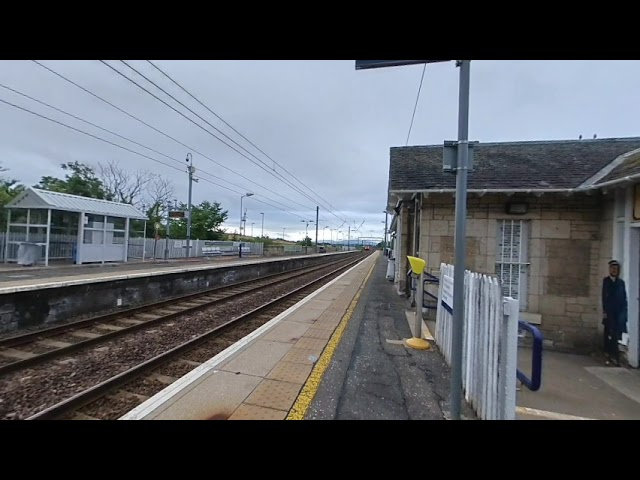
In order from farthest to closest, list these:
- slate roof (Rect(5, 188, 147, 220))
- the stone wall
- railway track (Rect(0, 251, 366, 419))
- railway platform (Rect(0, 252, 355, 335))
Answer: slate roof (Rect(5, 188, 147, 220)) < the stone wall < railway platform (Rect(0, 252, 355, 335)) < railway track (Rect(0, 251, 366, 419))

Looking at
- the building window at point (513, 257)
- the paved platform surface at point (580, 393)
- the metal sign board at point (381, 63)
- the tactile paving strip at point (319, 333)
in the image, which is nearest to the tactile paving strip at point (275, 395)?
the tactile paving strip at point (319, 333)

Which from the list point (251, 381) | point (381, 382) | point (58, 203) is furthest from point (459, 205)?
point (58, 203)

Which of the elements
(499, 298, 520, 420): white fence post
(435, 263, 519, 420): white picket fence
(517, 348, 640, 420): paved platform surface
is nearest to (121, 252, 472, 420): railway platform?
(435, 263, 519, 420): white picket fence

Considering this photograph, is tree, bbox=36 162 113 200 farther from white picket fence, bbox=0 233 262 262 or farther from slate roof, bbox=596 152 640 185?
slate roof, bbox=596 152 640 185

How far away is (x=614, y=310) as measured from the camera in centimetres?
612

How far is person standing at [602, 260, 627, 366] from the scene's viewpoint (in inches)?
235

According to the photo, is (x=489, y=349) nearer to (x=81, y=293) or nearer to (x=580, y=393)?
(x=580, y=393)

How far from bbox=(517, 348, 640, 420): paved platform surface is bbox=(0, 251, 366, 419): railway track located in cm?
509

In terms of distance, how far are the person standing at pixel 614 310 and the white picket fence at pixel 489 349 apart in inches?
192

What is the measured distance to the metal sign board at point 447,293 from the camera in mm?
4718
